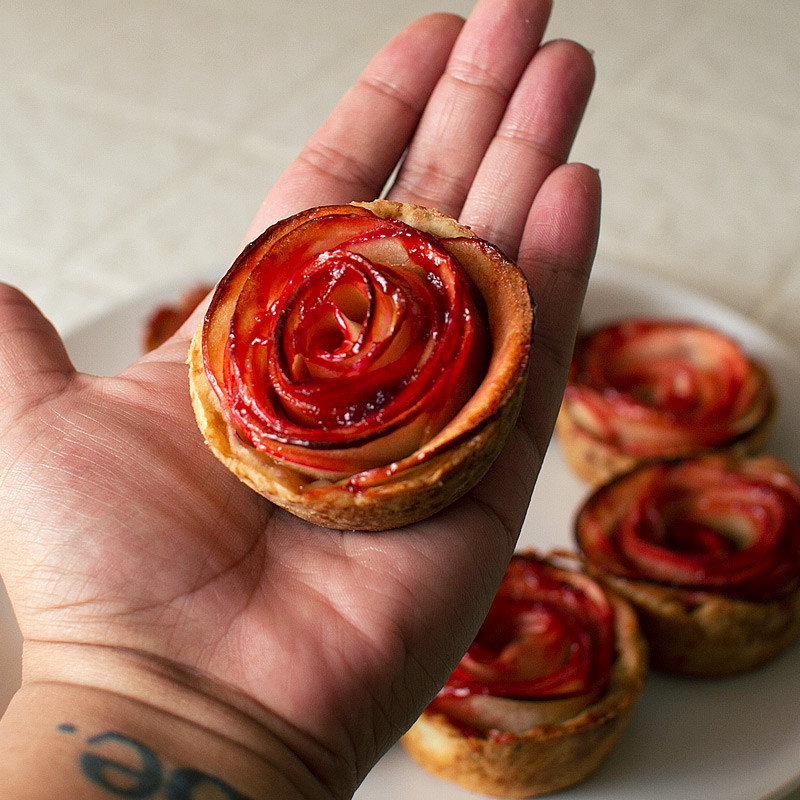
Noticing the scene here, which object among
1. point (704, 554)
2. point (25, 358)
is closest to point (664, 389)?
point (704, 554)

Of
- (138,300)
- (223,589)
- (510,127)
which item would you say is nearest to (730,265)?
(510,127)

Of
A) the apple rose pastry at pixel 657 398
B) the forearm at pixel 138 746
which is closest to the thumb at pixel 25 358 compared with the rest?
the forearm at pixel 138 746

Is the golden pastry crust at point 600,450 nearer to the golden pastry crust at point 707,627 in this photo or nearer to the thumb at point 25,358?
the golden pastry crust at point 707,627

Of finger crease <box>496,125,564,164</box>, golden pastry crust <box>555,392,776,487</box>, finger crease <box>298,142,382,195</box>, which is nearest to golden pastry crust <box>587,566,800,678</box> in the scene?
golden pastry crust <box>555,392,776,487</box>

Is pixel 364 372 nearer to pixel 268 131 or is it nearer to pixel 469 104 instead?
pixel 469 104

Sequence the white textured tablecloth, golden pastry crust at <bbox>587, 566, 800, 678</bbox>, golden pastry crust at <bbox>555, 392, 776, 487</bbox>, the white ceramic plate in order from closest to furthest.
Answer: the white ceramic plate
golden pastry crust at <bbox>587, 566, 800, 678</bbox>
golden pastry crust at <bbox>555, 392, 776, 487</bbox>
the white textured tablecloth

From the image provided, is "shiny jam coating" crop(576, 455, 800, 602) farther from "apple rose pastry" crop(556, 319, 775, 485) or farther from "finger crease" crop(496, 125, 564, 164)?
"finger crease" crop(496, 125, 564, 164)

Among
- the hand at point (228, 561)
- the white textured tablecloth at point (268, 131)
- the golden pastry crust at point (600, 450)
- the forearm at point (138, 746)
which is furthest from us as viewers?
the white textured tablecloth at point (268, 131)
